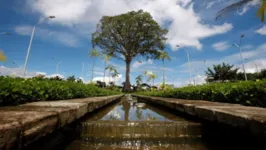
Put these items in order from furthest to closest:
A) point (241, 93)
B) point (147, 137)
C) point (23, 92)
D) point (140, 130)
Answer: point (241, 93) → point (23, 92) → point (140, 130) → point (147, 137)

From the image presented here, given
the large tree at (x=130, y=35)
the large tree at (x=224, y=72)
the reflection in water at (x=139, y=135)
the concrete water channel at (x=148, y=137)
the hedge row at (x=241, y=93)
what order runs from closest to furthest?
the concrete water channel at (x=148, y=137) → the reflection in water at (x=139, y=135) → the hedge row at (x=241, y=93) → the large tree at (x=130, y=35) → the large tree at (x=224, y=72)

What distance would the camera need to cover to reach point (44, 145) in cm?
211

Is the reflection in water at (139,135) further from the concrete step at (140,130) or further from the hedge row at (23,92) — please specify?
the hedge row at (23,92)

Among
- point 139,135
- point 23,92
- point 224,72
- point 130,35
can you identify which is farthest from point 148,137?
point 224,72

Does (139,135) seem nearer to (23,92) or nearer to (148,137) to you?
(148,137)

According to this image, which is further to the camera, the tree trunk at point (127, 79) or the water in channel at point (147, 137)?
the tree trunk at point (127, 79)

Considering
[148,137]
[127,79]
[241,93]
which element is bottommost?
[148,137]

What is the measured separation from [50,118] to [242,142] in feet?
7.66

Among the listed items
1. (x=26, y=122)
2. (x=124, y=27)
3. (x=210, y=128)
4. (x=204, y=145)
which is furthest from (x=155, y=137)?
(x=124, y=27)

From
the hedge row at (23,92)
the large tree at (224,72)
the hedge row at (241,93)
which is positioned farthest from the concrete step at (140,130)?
the large tree at (224,72)

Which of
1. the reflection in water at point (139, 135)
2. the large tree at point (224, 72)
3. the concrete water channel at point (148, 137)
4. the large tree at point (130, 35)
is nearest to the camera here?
the concrete water channel at point (148, 137)

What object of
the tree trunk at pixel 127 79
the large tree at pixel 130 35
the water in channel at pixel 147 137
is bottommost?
the water in channel at pixel 147 137

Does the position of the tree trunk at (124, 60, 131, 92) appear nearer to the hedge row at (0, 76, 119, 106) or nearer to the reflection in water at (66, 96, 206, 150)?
the hedge row at (0, 76, 119, 106)

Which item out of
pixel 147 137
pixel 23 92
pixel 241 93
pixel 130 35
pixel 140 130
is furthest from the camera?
pixel 130 35
